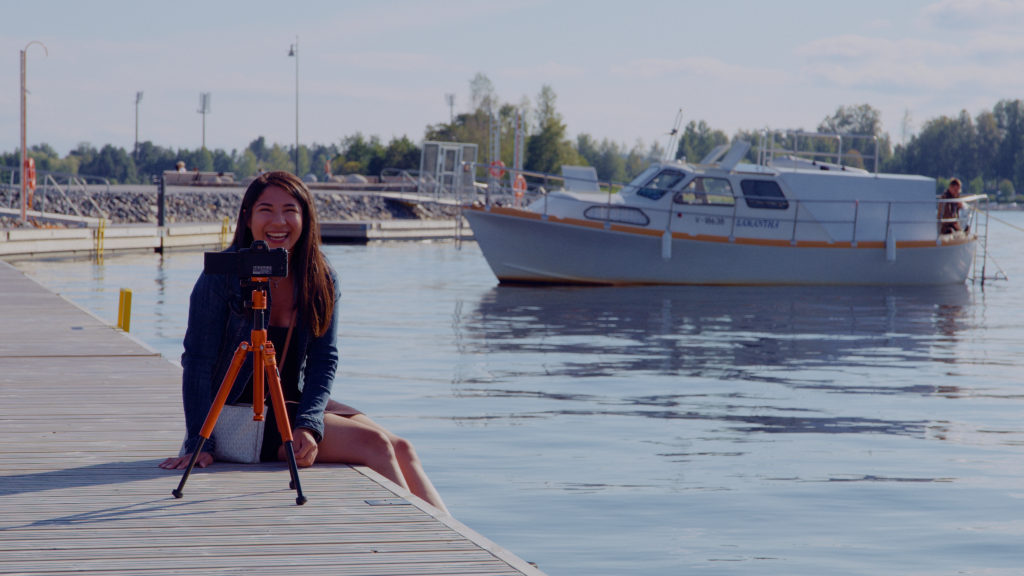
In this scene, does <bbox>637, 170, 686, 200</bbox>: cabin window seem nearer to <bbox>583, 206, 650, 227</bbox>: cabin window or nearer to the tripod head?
<bbox>583, 206, 650, 227</bbox>: cabin window

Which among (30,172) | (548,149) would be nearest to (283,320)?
(30,172)

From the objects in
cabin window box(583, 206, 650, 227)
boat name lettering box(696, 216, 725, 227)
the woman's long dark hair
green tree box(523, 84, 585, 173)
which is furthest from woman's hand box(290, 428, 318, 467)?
green tree box(523, 84, 585, 173)

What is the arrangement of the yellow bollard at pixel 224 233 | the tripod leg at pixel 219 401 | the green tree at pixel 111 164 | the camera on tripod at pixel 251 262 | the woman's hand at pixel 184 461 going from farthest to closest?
the green tree at pixel 111 164 < the yellow bollard at pixel 224 233 < the woman's hand at pixel 184 461 < the tripod leg at pixel 219 401 < the camera on tripod at pixel 251 262

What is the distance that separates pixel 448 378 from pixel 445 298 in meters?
10.3

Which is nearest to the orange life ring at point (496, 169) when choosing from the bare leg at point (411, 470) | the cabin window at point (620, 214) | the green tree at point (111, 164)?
the cabin window at point (620, 214)

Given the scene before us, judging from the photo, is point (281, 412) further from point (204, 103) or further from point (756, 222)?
point (204, 103)

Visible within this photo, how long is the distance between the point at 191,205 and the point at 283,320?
46.9 metres

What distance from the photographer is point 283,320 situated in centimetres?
505

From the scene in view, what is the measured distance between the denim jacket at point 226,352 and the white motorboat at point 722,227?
18913mm

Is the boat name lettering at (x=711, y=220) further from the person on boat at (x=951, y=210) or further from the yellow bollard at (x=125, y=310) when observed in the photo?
the yellow bollard at (x=125, y=310)

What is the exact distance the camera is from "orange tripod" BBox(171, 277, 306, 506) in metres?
4.59

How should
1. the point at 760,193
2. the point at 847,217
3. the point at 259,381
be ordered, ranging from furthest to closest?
1. the point at 847,217
2. the point at 760,193
3. the point at 259,381

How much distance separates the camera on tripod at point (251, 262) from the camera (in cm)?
452

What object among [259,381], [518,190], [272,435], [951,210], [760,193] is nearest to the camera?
[259,381]
